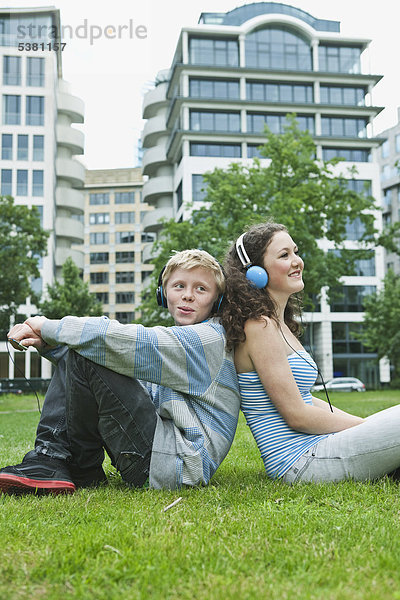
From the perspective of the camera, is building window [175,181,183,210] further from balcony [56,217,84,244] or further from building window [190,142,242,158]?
balcony [56,217,84,244]

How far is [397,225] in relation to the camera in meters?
27.8

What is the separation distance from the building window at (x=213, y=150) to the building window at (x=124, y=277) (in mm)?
33690

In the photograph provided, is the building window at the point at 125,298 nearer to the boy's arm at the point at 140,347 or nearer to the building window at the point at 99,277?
the building window at the point at 99,277

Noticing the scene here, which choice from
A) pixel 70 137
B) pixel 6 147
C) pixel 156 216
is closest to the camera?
pixel 6 147

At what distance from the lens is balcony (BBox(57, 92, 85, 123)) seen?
60.9m

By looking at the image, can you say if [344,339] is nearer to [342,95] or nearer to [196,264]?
[342,95]

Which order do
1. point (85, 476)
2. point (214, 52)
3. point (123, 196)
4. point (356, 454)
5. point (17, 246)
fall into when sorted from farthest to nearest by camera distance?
point (123, 196)
point (214, 52)
point (17, 246)
point (85, 476)
point (356, 454)

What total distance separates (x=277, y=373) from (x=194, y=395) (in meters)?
0.48

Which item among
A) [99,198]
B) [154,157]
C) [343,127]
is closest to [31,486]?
[343,127]

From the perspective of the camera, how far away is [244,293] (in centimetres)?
381

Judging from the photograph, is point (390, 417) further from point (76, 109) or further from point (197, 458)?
point (76, 109)

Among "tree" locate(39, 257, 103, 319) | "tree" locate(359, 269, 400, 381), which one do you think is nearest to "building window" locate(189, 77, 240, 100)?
"tree" locate(39, 257, 103, 319)

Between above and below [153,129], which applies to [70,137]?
below

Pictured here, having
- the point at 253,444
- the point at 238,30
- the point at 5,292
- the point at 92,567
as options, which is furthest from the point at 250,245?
the point at 238,30
